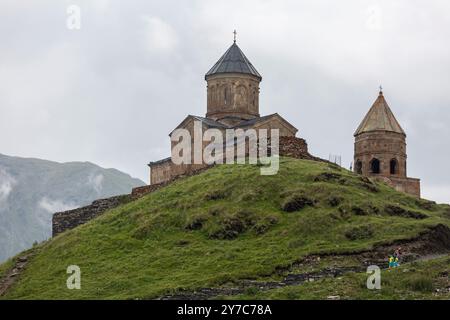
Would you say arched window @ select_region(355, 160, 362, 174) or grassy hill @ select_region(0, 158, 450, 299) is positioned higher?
arched window @ select_region(355, 160, 362, 174)

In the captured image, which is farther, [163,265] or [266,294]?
[163,265]

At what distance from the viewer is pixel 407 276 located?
89.1 ft

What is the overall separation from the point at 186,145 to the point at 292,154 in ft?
40.4

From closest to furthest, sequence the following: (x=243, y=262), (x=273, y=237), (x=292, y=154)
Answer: (x=243, y=262) → (x=273, y=237) → (x=292, y=154)

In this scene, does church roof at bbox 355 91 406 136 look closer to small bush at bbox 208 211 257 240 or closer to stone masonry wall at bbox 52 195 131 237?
stone masonry wall at bbox 52 195 131 237

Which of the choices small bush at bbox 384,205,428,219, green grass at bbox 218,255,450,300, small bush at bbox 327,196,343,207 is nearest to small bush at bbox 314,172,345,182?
small bush at bbox 327,196,343,207

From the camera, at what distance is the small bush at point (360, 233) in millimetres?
32719

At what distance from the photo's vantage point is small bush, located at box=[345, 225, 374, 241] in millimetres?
32719

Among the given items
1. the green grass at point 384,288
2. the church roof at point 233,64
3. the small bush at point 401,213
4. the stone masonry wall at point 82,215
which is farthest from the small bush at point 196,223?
the church roof at point 233,64

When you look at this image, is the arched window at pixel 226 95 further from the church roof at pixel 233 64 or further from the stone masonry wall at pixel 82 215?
the stone masonry wall at pixel 82 215

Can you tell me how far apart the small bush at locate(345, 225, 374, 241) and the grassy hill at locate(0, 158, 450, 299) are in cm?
3

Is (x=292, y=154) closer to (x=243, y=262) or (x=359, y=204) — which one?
(x=359, y=204)

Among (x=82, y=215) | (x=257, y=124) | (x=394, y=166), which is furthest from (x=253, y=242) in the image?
(x=394, y=166)
